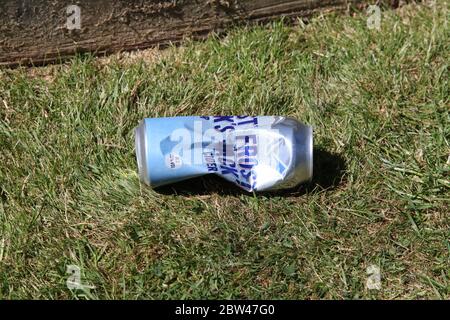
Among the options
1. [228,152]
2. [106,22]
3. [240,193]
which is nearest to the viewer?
[228,152]

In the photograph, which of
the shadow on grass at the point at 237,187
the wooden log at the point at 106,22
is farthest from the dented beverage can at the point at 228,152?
the wooden log at the point at 106,22

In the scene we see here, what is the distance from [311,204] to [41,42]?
42.6 inches

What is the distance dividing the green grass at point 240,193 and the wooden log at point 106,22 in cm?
6

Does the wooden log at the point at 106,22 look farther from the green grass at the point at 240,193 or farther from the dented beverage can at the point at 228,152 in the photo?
the dented beverage can at the point at 228,152

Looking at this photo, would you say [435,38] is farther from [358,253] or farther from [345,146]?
[358,253]

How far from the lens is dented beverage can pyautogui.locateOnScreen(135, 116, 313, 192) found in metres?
2.21

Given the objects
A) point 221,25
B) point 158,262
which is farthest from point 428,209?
point 221,25

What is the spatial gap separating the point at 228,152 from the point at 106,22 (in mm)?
741

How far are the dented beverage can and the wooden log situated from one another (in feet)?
1.85

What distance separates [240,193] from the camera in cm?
235

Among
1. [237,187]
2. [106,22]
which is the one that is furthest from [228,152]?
[106,22]

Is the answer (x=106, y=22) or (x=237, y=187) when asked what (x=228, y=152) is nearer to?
(x=237, y=187)

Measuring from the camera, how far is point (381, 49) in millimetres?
2752

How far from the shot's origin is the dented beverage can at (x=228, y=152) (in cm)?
221
